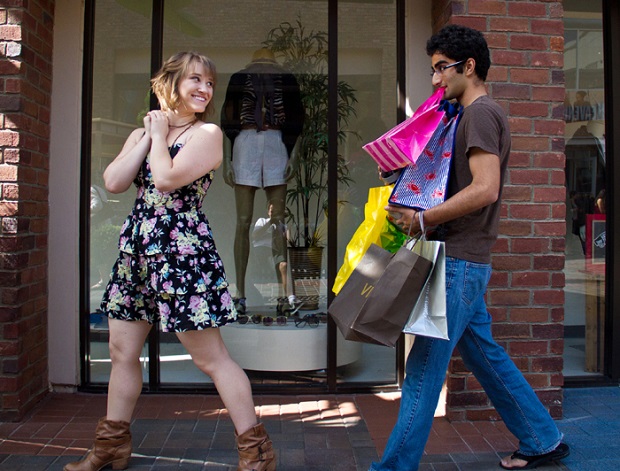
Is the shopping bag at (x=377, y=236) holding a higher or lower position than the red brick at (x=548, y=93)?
lower

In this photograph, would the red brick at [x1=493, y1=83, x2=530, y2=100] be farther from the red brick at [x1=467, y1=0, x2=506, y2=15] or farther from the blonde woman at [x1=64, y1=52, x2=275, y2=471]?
the blonde woman at [x1=64, y1=52, x2=275, y2=471]

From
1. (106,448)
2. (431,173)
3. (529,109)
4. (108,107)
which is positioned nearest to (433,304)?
(431,173)

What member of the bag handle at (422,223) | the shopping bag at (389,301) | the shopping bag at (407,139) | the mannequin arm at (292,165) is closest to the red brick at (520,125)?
the shopping bag at (407,139)

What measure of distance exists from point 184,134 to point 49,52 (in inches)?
68.0

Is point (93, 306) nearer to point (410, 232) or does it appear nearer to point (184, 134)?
point (184, 134)

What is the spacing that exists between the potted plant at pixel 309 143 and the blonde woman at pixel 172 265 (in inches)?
66.1

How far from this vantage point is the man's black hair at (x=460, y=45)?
2.54m

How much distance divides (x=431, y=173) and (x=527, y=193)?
1.23 metres

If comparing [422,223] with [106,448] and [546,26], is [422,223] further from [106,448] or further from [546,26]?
[546,26]

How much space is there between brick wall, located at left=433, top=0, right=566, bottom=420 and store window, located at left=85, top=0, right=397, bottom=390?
850mm

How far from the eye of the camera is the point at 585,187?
454 cm

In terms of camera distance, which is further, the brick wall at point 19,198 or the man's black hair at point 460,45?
the brick wall at point 19,198

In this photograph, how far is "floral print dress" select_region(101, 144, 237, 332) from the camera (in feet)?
8.82

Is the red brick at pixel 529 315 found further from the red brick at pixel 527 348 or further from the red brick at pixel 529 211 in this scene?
the red brick at pixel 529 211
